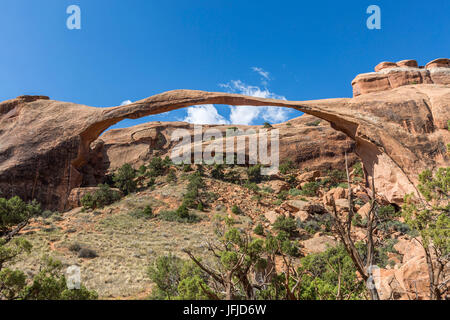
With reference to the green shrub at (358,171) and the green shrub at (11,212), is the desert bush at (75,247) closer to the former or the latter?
the green shrub at (11,212)

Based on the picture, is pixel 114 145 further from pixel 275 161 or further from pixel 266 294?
pixel 266 294

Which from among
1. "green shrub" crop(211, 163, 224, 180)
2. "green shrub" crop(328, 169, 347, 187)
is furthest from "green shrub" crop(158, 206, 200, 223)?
"green shrub" crop(328, 169, 347, 187)

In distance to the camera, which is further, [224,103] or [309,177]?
[309,177]

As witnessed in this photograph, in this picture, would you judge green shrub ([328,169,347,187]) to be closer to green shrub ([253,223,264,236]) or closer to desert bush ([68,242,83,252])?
green shrub ([253,223,264,236])

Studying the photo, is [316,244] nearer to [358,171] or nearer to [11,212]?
A: [11,212]

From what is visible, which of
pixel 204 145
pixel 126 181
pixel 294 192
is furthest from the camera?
pixel 204 145

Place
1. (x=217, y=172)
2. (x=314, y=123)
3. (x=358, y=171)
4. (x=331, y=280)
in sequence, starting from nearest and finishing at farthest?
(x=331, y=280)
(x=358, y=171)
(x=217, y=172)
(x=314, y=123)

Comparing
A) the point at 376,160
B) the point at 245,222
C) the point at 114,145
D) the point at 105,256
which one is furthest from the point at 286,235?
the point at 114,145

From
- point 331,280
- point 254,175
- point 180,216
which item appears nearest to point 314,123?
point 254,175
